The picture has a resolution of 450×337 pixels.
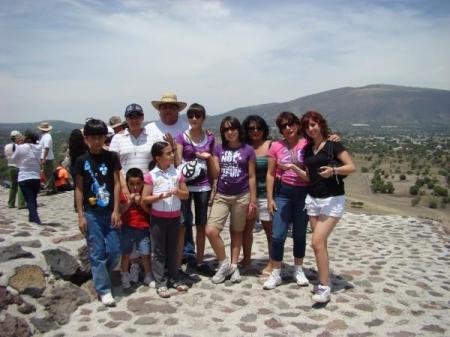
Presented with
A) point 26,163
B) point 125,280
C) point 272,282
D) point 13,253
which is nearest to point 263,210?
point 272,282

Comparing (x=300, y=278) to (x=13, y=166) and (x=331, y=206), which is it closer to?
(x=331, y=206)

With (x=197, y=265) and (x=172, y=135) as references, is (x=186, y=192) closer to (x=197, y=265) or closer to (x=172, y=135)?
(x=172, y=135)

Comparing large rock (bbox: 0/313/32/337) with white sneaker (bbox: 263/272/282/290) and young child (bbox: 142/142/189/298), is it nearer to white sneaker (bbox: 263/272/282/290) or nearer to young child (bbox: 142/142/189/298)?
young child (bbox: 142/142/189/298)

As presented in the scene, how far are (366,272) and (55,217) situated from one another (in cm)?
588

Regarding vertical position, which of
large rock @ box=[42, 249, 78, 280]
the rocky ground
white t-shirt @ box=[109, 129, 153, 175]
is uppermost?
white t-shirt @ box=[109, 129, 153, 175]

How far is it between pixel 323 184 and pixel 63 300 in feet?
9.26

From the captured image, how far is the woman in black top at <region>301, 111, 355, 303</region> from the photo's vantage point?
427 cm

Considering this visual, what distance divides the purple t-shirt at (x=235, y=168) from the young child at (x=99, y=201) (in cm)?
113

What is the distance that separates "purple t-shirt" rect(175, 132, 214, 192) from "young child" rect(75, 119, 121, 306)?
773 mm

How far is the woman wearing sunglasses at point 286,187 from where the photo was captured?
4.66 m

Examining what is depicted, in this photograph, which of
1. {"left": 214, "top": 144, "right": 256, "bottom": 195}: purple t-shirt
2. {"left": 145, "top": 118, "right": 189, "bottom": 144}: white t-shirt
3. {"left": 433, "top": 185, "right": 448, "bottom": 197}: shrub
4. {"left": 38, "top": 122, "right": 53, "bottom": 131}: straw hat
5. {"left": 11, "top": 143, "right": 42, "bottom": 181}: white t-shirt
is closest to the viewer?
{"left": 214, "top": 144, "right": 256, "bottom": 195}: purple t-shirt

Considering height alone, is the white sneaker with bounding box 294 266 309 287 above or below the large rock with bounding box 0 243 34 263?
below

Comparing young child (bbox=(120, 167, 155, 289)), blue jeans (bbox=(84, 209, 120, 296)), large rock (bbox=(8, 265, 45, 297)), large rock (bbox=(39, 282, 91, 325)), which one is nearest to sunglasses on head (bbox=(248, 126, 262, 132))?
young child (bbox=(120, 167, 155, 289))

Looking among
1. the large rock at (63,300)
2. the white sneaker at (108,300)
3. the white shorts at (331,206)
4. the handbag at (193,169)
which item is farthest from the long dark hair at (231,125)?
the large rock at (63,300)
